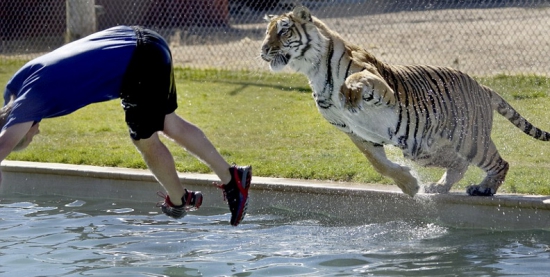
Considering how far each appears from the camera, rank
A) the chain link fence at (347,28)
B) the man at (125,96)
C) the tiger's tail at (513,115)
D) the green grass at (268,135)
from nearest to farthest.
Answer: the man at (125,96) < the tiger's tail at (513,115) < the green grass at (268,135) < the chain link fence at (347,28)

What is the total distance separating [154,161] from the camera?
564 centimetres

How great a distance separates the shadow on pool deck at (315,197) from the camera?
19.7ft

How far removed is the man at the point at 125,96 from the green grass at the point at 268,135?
1484 mm

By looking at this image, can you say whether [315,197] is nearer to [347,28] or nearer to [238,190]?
[238,190]

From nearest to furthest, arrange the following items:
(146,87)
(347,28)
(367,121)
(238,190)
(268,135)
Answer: (146,87) → (238,190) → (367,121) → (268,135) → (347,28)

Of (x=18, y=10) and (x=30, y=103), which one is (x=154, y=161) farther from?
(x=18, y=10)

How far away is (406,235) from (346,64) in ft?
3.96

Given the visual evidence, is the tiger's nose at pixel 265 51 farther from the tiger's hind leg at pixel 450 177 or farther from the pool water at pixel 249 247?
the tiger's hind leg at pixel 450 177

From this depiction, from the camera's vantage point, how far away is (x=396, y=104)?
6.27 m

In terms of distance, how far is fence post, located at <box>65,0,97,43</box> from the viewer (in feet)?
43.3

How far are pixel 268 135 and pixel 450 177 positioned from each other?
2747 mm

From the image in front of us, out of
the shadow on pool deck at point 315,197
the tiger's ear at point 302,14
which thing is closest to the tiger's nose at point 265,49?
the tiger's ear at point 302,14

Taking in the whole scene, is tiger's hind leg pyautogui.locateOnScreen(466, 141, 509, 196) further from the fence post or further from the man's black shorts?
the fence post

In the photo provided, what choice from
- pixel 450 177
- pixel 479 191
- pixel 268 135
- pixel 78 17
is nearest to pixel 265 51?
pixel 450 177
